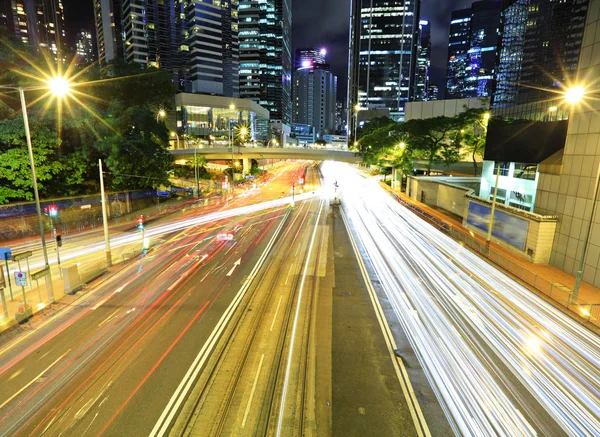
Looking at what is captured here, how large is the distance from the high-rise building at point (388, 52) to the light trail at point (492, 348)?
18486 centimetres

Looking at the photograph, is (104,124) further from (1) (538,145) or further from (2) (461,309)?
(1) (538,145)

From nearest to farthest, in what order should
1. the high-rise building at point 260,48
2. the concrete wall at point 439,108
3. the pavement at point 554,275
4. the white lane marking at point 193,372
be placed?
the white lane marking at point 193,372, the pavement at point 554,275, the concrete wall at point 439,108, the high-rise building at point 260,48

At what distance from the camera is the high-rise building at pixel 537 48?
21.3 meters

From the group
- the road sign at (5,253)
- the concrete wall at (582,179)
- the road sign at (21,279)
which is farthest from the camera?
the concrete wall at (582,179)

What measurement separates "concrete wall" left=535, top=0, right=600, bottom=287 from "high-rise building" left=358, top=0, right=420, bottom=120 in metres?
178

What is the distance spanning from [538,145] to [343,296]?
1952 cm

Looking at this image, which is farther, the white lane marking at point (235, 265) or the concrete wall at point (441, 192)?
the concrete wall at point (441, 192)

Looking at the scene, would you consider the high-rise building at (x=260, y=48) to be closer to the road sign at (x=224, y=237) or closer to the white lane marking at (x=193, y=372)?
the road sign at (x=224, y=237)

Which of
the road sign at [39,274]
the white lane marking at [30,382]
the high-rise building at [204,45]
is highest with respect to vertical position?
the high-rise building at [204,45]

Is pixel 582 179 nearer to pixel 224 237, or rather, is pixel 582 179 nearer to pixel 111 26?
pixel 224 237

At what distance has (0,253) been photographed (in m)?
16.5

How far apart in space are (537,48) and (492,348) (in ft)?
84.5

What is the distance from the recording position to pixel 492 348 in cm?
1209

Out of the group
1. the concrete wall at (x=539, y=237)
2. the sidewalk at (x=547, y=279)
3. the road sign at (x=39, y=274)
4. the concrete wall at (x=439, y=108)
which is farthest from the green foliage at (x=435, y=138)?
the road sign at (x=39, y=274)
